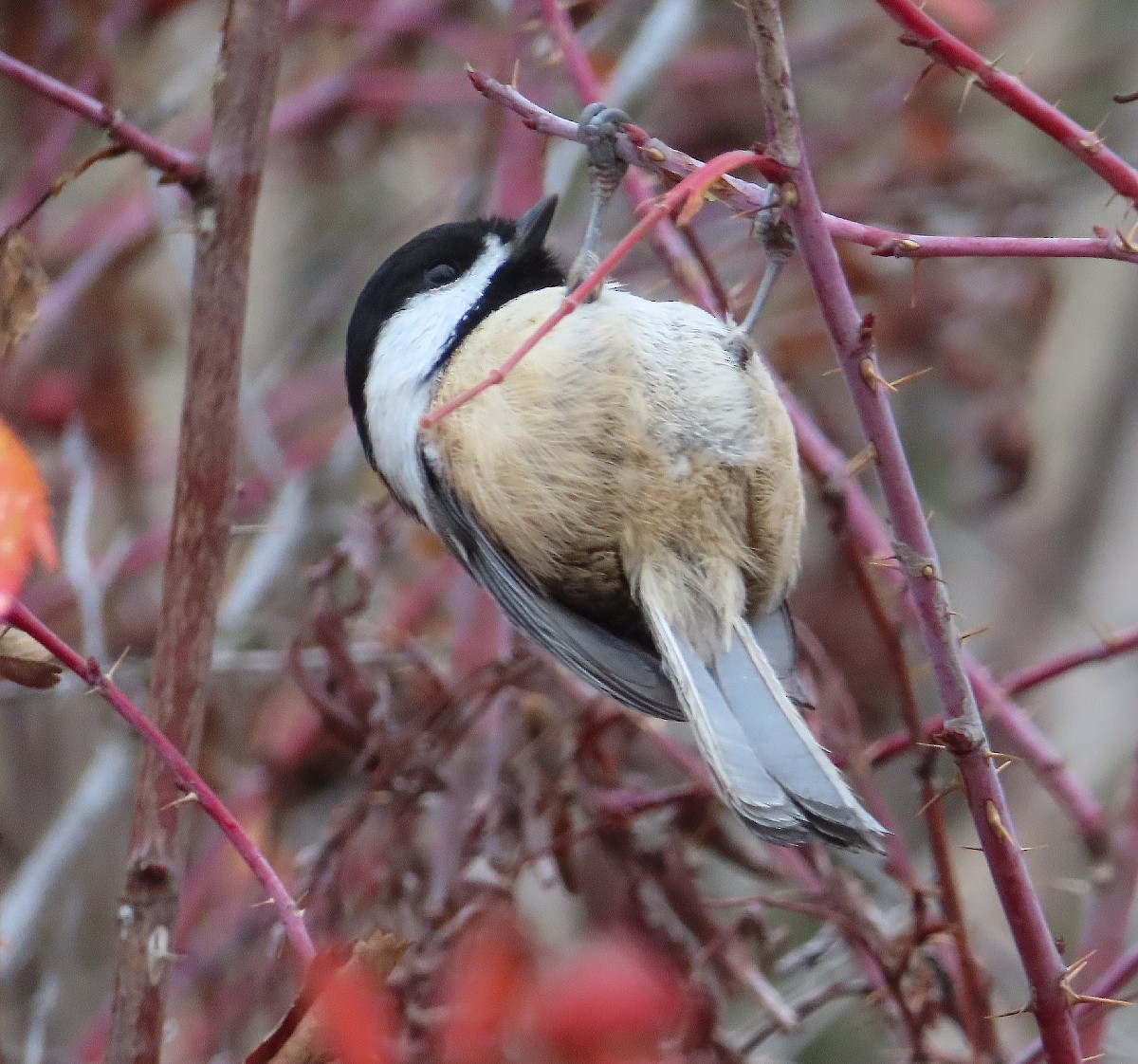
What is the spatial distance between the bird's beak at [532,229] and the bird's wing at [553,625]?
30 centimetres

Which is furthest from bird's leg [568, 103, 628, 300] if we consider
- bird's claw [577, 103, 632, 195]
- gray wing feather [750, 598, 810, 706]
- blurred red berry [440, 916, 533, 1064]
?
blurred red berry [440, 916, 533, 1064]

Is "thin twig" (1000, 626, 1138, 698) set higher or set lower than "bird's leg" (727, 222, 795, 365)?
lower

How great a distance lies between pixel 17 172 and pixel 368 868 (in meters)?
1.50

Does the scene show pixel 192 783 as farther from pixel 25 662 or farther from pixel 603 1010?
pixel 603 1010

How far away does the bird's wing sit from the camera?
1.46 m

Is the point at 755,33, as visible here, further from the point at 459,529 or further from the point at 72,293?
the point at 72,293

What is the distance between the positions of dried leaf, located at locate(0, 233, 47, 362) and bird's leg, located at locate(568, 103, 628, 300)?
0.43 meters

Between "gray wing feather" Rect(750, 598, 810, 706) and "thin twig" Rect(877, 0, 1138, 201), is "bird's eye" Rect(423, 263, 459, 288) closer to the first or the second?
"gray wing feather" Rect(750, 598, 810, 706)

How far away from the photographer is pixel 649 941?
1.59 meters

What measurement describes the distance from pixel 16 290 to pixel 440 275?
66cm

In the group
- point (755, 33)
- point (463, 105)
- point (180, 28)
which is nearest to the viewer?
point (755, 33)

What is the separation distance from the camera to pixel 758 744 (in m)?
1.28

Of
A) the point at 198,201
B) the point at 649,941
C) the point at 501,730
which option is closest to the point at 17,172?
the point at 501,730

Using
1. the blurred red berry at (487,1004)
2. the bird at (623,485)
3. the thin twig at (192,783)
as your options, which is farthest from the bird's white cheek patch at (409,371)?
the thin twig at (192,783)
